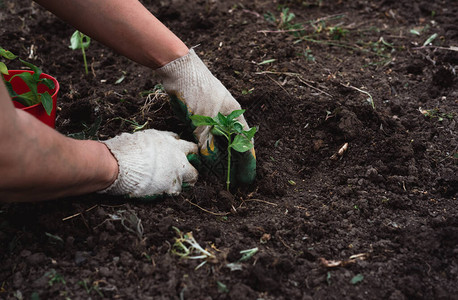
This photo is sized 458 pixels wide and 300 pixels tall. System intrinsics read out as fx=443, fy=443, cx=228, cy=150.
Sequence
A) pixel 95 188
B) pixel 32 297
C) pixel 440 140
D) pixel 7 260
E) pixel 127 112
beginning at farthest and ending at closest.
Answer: pixel 127 112 < pixel 440 140 < pixel 95 188 < pixel 7 260 < pixel 32 297

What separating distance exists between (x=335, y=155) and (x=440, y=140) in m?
0.49

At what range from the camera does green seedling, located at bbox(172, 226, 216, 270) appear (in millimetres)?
1456

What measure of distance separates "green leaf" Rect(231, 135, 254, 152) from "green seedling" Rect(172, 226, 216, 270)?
0.37 meters

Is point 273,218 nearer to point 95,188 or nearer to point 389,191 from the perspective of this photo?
point 389,191

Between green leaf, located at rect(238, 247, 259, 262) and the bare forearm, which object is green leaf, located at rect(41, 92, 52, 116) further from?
green leaf, located at rect(238, 247, 259, 262)

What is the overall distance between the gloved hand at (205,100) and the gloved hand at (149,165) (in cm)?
11

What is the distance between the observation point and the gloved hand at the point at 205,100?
1824mm

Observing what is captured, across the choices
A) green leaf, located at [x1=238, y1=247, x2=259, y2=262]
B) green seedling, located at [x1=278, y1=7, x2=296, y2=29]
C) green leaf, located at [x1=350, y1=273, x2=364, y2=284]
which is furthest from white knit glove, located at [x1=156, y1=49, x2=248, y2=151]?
green seedling, located at [x1=278, y1=7, x2=296, y2=29]

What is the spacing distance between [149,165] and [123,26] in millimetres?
542

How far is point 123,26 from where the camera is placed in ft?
5.57

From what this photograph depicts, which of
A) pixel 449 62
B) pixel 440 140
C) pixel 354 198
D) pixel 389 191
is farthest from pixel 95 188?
pixel 449 62

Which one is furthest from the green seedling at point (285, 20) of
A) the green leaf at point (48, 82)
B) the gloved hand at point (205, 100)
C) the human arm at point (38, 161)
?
the human arm at point (38, 161)

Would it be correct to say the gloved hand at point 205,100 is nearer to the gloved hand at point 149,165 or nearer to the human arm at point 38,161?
the gloved hand at point 149,165

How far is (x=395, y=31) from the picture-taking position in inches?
110
